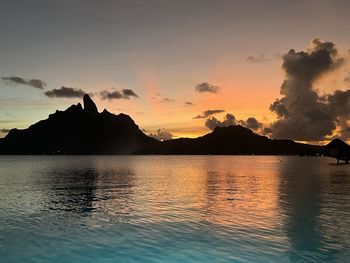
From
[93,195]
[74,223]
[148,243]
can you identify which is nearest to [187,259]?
[148,243]

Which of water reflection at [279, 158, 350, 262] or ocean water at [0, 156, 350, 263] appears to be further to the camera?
water reflection at [279, 158, 350, 262]

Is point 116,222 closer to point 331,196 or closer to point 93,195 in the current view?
point 93,195

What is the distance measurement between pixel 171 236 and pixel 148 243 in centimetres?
272

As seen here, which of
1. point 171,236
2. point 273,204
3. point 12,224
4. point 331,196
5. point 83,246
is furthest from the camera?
point 331,196

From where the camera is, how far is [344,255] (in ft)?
81.5

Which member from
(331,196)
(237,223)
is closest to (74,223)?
(237,223)

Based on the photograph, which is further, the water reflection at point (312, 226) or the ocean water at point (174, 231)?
the water reflection at point (312, 226)

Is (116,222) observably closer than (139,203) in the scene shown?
Yes

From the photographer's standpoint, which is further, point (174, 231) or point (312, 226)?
point (312, 226)

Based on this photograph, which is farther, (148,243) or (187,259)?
(148,243)

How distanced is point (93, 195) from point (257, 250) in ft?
134

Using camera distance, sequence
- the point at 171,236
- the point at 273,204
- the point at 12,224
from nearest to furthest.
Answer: the point at 171,236
the point at 12,224
the point at 273,204

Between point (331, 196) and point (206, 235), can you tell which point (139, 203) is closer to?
point (206, 235)

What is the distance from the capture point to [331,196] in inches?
2357
